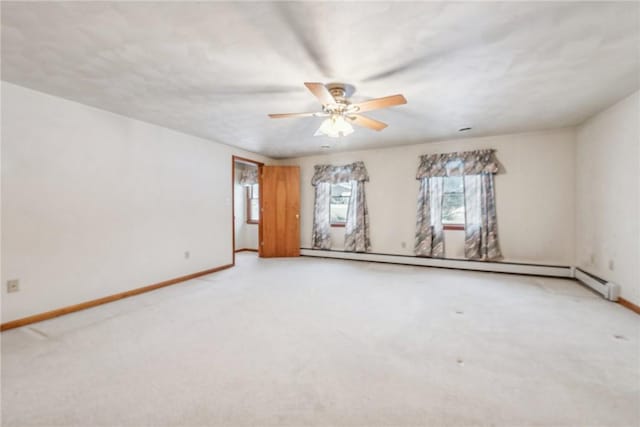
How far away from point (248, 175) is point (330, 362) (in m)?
5.93

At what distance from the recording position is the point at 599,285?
351 centimetres

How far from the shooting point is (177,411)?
1556 millimetres

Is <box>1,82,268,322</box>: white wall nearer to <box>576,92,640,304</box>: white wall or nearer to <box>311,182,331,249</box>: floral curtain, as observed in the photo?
<box>311,182,331,249</box>: floral curtain

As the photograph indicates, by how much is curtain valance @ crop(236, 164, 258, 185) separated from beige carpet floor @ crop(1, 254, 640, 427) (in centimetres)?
411

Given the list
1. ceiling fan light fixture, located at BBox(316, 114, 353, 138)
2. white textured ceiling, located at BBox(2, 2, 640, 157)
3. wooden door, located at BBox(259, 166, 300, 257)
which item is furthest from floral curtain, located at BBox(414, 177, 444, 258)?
ceiling fan light fixture, located at BBox(316, 114, 353, 138)

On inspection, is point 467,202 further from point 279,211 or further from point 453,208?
point 279,211

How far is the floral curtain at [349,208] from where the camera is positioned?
582cm

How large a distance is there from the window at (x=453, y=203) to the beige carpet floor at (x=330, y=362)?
1.80 m

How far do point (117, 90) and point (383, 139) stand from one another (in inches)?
148

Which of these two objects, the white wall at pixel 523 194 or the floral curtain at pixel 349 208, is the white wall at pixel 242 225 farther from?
the white wall at pixel 523 194

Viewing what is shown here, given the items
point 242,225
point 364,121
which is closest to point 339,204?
point 242,225

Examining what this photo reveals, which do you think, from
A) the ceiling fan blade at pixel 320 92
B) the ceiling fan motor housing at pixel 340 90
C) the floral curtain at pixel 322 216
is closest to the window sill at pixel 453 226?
the floral curtain at pixel 322 216

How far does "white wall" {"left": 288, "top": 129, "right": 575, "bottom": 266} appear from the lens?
440 cm

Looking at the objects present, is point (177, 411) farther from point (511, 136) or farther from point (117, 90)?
point (511, 136)
